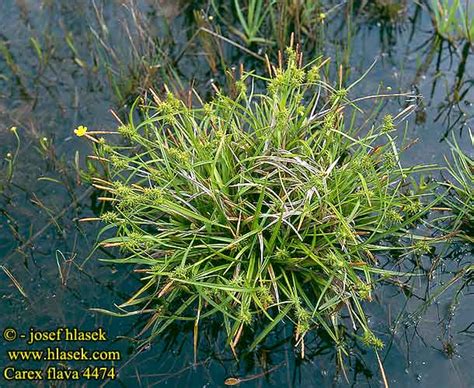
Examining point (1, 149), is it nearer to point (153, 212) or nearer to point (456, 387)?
point (153, 212)

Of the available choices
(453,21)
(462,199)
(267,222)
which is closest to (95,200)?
(267,222)

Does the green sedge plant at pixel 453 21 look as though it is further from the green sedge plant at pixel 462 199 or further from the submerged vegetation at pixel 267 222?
the submerged vegetation at pixel 267 222
